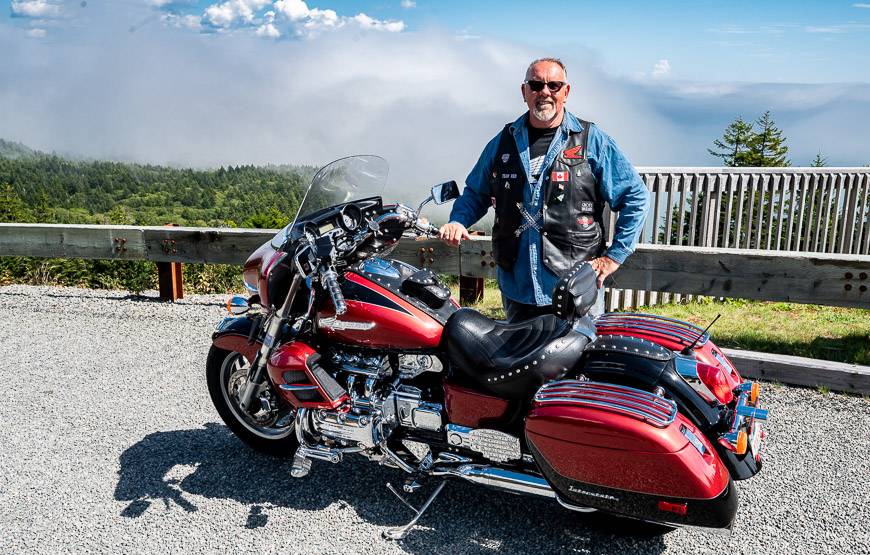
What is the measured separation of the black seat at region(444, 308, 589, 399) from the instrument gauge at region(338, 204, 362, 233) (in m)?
0.61

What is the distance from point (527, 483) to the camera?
297 centimetres

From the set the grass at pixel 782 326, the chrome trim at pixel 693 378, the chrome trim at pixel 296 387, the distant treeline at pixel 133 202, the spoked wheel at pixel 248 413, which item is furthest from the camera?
the distant treeline at pixel 133 202

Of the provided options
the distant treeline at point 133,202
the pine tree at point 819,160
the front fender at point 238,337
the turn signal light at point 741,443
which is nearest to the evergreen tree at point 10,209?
the distant treeline at point 133,202

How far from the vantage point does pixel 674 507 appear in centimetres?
255

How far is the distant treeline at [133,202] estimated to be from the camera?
950 cm

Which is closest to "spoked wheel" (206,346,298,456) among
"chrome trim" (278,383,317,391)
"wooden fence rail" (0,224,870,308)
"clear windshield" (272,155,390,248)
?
"chrome trim" (278,383,317,391)

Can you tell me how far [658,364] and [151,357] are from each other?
168 inches

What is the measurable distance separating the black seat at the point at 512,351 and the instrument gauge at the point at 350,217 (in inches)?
24.1

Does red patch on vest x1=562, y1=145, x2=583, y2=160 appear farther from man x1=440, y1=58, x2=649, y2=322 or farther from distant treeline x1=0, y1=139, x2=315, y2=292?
distant treeline x1=0, y1=139, x2=315, y2=292

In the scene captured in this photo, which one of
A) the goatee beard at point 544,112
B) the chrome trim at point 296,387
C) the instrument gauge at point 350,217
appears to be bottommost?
the chrome trim at point 296,387

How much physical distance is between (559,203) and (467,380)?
1.06 m

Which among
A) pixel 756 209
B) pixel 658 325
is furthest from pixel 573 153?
pixel 756 209

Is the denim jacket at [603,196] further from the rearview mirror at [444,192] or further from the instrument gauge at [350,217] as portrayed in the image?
the instrument gauge at [350,217]

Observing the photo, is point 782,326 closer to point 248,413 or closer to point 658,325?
point 658,325
